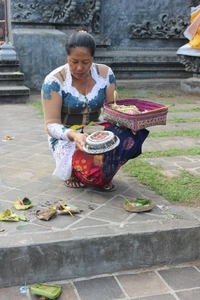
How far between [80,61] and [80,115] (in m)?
0.44

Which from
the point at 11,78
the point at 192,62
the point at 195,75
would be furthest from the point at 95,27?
the point at 11,78

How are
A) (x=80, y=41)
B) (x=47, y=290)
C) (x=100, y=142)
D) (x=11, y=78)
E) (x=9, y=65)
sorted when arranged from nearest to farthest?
(x=47, y=290) → (x=100, y=142) → (x=80, y=41) → (x=11, y=78) → (x=9, y=65)

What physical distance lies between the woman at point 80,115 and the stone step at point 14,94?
16.2ft

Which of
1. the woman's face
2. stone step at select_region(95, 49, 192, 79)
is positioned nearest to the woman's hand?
the woman's face

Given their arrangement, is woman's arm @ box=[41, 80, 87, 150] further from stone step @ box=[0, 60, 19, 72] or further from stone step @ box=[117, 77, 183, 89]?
stone step @ box=[117, 77, 183, 89]

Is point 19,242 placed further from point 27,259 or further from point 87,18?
point 87,18

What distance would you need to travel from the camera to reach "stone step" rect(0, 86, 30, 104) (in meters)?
8.01

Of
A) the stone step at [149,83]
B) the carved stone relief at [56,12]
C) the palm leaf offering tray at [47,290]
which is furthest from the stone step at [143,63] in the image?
the palm leaf offering tray at [47,290]

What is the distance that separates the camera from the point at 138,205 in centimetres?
295

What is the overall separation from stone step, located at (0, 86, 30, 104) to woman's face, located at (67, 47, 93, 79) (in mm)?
5160

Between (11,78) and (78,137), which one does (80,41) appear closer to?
(78,137)

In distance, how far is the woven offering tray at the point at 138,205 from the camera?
292 cm

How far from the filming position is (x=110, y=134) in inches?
114

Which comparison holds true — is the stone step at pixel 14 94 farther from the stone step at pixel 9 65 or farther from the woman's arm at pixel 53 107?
the woman's arm at pixel 53 107
